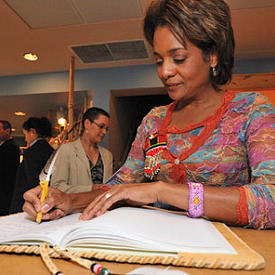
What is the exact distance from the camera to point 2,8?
3100 millimetres

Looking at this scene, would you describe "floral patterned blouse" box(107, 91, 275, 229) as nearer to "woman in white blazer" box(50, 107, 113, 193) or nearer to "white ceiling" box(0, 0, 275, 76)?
"woman in white blazer" box(50, 107, 113, 193)

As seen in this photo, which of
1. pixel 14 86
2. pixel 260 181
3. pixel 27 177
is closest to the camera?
pixel 260 181

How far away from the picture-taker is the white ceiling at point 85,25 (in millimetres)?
2994

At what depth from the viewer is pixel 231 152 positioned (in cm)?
92

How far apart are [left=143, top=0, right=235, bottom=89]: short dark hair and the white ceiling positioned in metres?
2.19

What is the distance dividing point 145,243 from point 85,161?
2265 mm

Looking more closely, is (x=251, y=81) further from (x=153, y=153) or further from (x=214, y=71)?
(x=153, y=153)

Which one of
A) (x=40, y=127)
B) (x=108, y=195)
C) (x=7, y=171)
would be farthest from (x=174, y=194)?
(x=7, y=171)

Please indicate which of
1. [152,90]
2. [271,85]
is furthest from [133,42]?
[271,85]

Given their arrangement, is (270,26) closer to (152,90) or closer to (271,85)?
(271,85)

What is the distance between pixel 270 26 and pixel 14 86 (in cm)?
470

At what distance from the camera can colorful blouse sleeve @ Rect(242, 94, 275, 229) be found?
0.72 meters

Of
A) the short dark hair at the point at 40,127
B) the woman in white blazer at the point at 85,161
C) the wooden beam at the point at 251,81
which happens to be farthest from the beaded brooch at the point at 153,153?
Answer: the wooden beam at the point at 251,81

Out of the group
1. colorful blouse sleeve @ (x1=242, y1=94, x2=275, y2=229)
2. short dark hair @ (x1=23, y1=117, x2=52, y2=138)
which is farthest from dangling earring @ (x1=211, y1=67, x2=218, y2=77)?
short dark hair @ (x1=23, y1=117, x2=52, y2=138)
